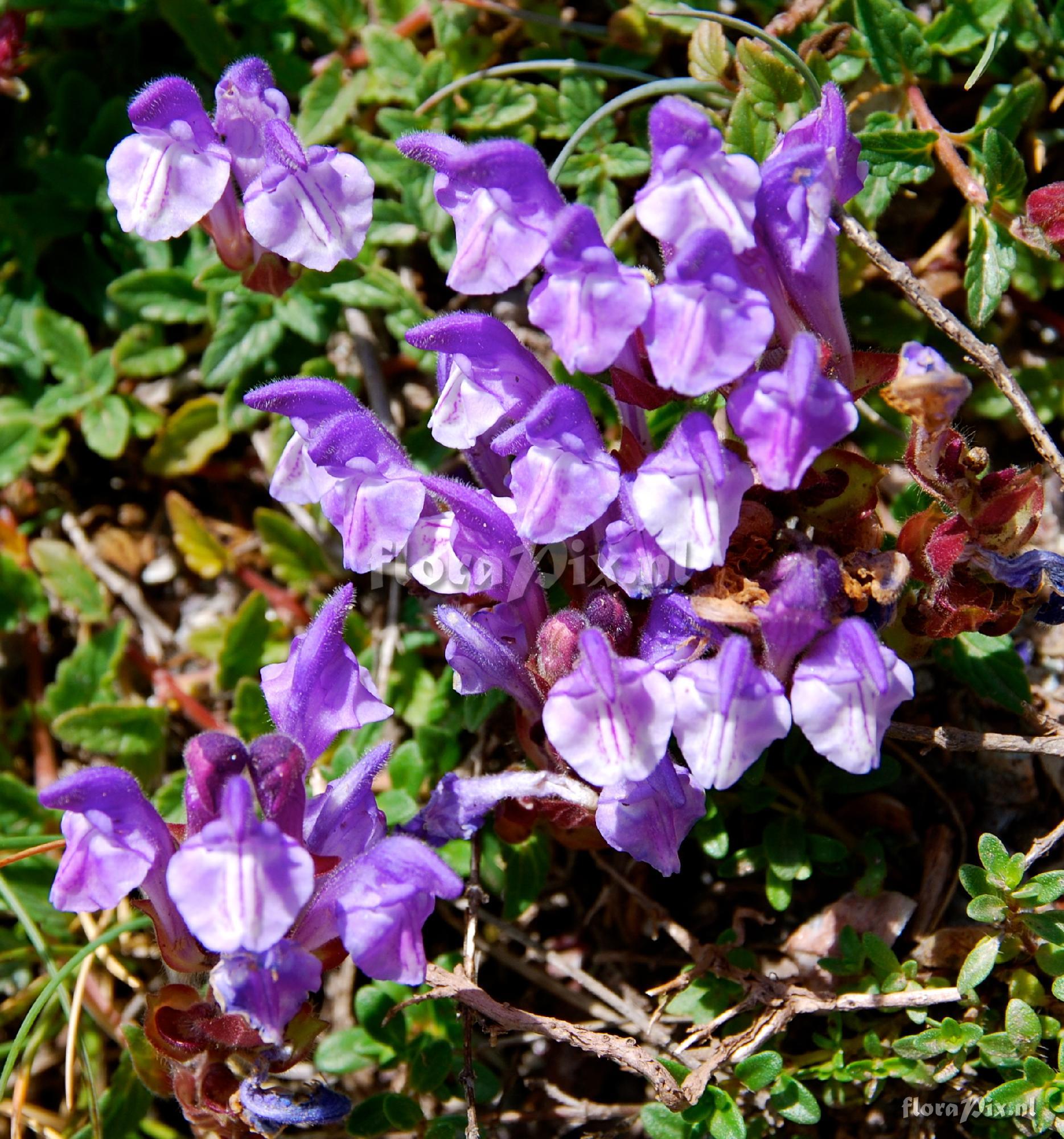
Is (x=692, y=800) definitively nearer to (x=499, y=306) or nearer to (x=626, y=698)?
(x=626, y=698)

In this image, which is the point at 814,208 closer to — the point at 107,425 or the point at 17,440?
the point at 107,425

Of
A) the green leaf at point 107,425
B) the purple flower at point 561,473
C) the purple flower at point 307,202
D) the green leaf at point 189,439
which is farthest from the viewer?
the green leaf at point 189,439

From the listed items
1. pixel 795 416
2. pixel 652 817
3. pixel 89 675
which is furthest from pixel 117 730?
pixel 795 416

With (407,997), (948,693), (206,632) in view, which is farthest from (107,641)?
(948,693)

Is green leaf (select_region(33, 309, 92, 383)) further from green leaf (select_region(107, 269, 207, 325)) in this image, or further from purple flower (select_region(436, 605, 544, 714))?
purple flower (select_region(436, 605, 544, 714))

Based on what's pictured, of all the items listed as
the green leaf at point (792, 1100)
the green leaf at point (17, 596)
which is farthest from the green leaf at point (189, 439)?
the green leaf at point (792, 1100)

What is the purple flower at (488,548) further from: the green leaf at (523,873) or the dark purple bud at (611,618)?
the green leaf at (523,873)

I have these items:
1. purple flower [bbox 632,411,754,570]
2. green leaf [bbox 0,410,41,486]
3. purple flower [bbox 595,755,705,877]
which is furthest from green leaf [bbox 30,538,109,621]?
purple flower [bbox 632,411,754,570]
